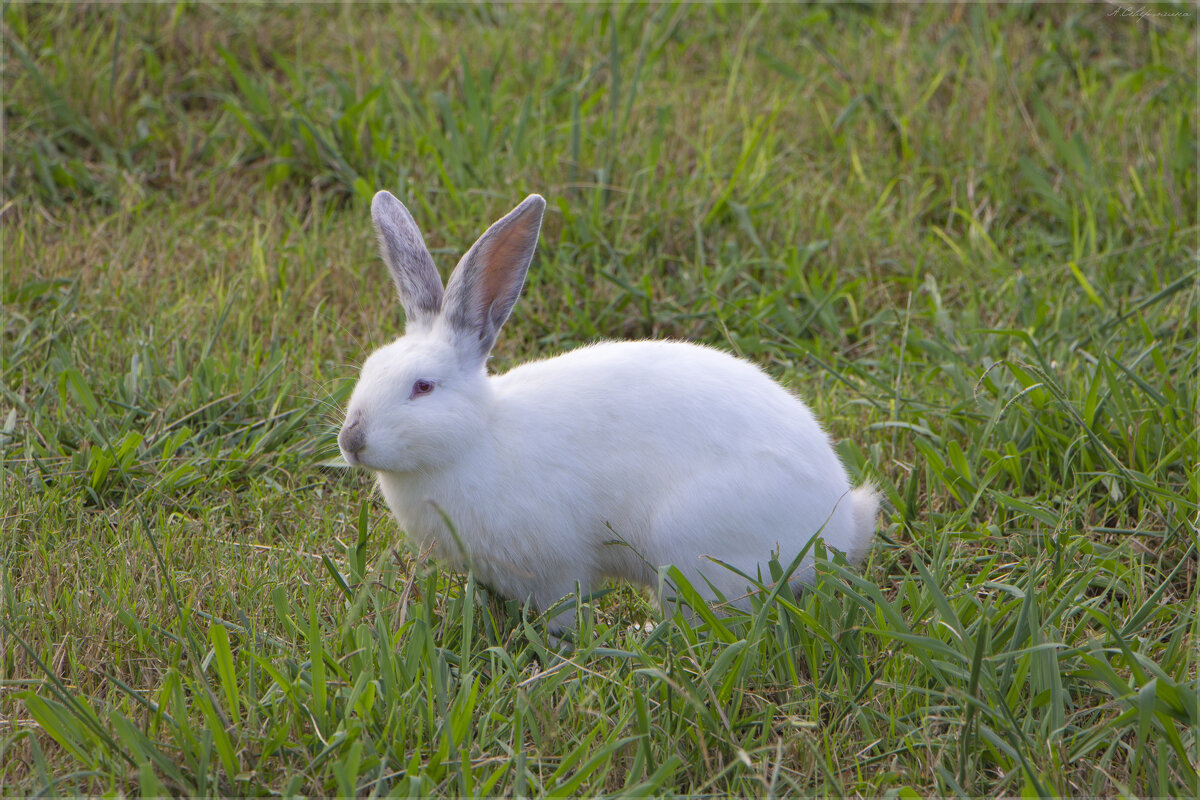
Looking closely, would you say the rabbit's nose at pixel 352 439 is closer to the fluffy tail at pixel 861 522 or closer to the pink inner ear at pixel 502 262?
the pink inner ear at pixel 502 262

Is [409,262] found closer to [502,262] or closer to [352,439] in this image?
[502,262]

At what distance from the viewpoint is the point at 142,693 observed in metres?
2.60

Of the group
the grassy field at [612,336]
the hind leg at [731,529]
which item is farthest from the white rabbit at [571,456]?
the grassy field at [612,336]

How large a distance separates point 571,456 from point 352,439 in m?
0.57

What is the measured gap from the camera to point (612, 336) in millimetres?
4320

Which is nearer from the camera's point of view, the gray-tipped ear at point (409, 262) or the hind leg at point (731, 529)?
the hind leg at point (731, 529)

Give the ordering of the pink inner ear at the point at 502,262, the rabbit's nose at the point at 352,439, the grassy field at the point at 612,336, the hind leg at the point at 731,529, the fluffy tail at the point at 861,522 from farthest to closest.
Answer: the fluffy tail at the point at 861,522, the pink inner ear at the point at 502,262, the hind leg at the point at 731,529, the rabbit's nose at the point at 352,439, the grassy field at the point at 612,336

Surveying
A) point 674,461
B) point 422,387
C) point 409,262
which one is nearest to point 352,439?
point 422,387

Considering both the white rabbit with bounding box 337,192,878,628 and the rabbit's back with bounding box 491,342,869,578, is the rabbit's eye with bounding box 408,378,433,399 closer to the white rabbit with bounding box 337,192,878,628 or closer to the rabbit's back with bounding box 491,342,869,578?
the white rabbit with bounding box 337,192,878,628

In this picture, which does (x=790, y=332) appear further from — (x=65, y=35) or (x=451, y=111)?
(x=65, y=35)

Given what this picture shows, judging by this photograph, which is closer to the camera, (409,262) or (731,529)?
(731,529)

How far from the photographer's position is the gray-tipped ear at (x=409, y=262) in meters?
3.08

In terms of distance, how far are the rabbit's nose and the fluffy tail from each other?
4.33ft

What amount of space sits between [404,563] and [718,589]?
2.72 feet
